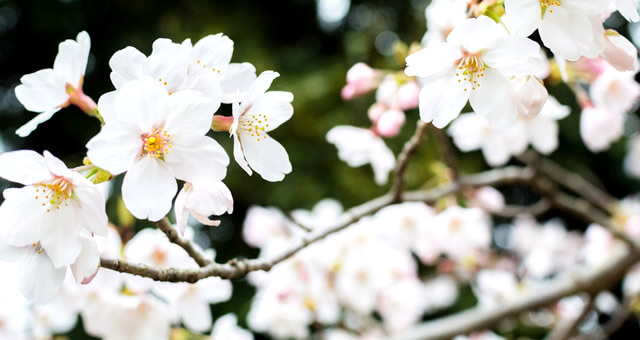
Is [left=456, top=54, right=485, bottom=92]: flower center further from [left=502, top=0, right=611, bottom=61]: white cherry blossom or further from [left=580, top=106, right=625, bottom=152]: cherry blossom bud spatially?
[left=580, top=106, right=625, bottom=152]: cherry blossom bud

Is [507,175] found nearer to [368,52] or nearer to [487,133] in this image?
[487,133]

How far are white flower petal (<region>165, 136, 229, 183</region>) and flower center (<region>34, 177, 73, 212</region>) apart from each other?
99 millimetres

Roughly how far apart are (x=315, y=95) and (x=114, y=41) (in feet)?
3.53

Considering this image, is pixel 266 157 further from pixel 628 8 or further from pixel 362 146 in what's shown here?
pixel 362 146

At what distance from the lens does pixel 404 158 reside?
0.91m

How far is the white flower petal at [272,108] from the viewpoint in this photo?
612mm

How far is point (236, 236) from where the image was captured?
9.32 ft

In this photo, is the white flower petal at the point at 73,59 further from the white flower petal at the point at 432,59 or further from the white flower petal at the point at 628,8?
the white flower petal at the point at 628,8

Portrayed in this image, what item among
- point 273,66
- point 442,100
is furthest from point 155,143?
point 273,66

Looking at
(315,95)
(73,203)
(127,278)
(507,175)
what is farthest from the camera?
(315,95)

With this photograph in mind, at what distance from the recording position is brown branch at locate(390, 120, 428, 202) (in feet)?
2.74

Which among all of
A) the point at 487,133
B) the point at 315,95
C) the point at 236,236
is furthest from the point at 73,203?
the point at 236,236

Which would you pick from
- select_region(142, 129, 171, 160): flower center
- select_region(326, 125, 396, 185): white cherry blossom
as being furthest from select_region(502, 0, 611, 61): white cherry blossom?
select_region(326, 125, 396, 185): white cherry blossom

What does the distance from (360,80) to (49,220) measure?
0.55 m
